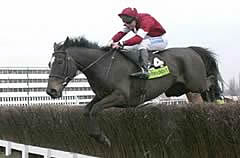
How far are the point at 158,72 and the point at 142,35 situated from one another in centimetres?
61

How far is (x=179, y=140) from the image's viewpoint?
19.8 ft

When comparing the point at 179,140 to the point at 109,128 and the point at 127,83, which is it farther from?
the point at 109,128

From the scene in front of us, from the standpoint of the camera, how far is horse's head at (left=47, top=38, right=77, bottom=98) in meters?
5.76

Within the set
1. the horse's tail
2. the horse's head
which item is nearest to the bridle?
the horse's head

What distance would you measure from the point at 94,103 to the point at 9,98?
42230 mm

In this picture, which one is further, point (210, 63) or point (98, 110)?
point (210, 63)

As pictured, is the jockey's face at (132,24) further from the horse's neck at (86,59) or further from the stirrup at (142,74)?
the stirrup at (142,74)

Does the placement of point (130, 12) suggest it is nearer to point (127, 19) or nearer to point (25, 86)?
point (127, 19)

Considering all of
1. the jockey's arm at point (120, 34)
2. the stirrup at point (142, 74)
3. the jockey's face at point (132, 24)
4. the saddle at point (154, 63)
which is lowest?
the stirrup at point (142, 74)

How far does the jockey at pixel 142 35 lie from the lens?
6363 millimetres

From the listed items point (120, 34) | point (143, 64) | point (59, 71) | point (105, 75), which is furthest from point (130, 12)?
point (59, 71)

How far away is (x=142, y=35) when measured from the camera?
6418 mm

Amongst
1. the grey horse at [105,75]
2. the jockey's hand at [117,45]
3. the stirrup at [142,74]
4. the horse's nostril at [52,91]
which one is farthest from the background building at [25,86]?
the horse's nostril at [52,91]

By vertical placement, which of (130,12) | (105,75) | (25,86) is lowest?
(25,86)
